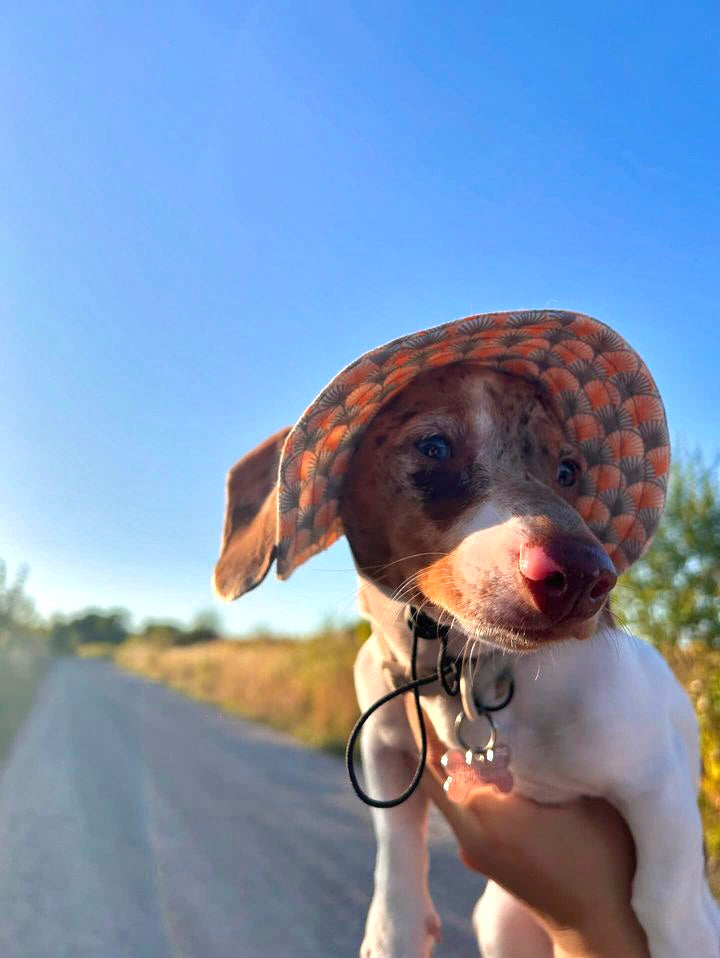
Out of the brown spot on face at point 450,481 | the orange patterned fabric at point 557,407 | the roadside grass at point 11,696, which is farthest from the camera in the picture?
the roadside grass at point 11,696

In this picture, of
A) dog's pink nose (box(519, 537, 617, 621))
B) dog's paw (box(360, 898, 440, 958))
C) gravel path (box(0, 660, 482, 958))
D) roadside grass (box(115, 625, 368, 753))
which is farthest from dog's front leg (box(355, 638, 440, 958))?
roadside grass (box(115, 625, 368, 753))

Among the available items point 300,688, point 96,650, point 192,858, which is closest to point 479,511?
point 192,858

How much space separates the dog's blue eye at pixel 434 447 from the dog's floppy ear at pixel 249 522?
0.32 meters

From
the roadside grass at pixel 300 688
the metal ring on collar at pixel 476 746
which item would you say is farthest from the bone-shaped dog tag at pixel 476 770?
the roadside grass at pixel 300 688

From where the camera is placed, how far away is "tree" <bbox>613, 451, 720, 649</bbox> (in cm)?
429

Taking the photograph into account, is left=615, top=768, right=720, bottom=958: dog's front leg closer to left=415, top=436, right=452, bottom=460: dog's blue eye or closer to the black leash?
the black leash

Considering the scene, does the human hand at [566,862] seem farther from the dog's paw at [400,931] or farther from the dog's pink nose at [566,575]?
the dog's pink nose at [566,575]

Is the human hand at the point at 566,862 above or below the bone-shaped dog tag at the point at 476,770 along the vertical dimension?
below

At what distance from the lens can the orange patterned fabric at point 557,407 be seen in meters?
1.48

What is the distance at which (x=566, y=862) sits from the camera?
5.16 ft

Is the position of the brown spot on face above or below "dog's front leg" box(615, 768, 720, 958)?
above

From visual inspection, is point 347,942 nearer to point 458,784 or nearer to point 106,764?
point 458,784

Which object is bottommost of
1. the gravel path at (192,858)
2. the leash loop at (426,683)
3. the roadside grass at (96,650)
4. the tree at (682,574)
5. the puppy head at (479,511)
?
the gravel path at (192,858)

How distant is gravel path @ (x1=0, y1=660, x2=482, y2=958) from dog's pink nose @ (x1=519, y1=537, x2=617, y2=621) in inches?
94.7
